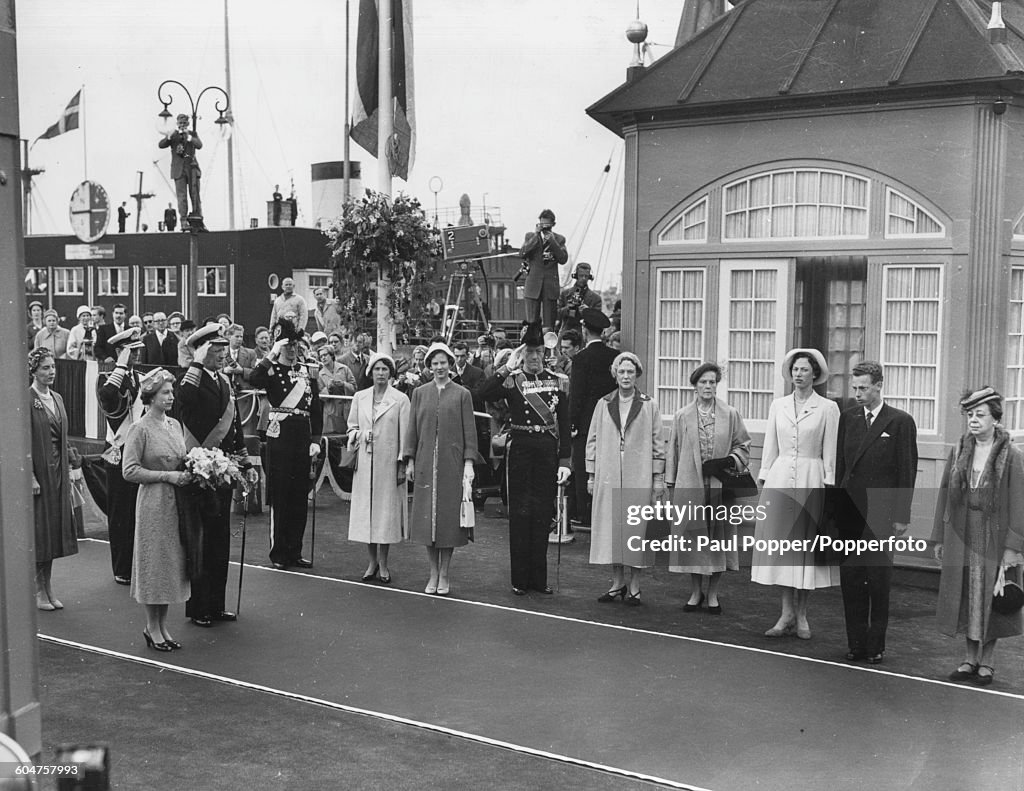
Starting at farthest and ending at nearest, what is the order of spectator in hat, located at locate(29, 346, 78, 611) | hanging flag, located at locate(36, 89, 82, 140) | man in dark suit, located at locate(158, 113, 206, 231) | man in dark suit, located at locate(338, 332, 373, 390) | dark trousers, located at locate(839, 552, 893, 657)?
man in dark suit, located at locate(338, 332, 373, 390) → man in dark suit, located at locate(158, 113, 206, 231) → hanging flag, located at locate(36, 89, 82, 140) → spectator in hat, located at locate(29, 346, 78, 611) → dark trousers, located at locate(839, 552, 893, 657)

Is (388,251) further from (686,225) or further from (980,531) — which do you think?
(980,531)

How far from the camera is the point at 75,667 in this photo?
7297mm

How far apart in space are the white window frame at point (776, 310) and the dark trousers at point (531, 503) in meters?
2.38

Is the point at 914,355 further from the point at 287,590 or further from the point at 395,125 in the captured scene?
the point at 395,125

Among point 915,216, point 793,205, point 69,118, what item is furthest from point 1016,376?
point 69,118

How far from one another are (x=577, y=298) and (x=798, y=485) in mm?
6551

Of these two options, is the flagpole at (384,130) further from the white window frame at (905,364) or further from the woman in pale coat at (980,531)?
the woman in pale coat at (980,531)

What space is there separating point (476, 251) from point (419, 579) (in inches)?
342

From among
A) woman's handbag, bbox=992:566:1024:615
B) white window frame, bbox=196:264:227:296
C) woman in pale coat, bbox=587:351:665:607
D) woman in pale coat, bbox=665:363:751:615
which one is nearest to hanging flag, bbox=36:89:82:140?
woman in pale coat, bbox=587:351:665:607

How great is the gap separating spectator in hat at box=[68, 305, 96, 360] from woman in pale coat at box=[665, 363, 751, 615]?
1074cm

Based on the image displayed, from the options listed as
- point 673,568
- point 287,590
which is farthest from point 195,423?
point 673,568

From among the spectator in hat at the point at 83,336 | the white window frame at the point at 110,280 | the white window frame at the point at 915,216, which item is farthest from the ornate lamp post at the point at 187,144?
the white window frame at the point at 110,280

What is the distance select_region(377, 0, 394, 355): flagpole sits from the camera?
44.8ft

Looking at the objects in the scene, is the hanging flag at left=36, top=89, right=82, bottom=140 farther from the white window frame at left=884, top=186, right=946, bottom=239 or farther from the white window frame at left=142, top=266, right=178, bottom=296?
the white window frame at left=142, top=266, right=178, bottom=296
